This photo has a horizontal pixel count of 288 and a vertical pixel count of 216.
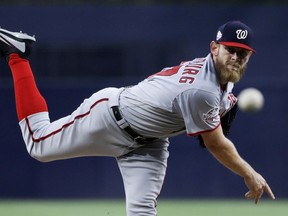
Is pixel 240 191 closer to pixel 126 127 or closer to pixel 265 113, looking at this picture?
pixel 265 113

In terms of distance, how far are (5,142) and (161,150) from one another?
6133mm

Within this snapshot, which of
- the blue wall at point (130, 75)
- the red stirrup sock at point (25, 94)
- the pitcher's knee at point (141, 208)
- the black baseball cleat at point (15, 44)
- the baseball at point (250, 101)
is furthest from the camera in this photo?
the blue wall at point (130, 75)

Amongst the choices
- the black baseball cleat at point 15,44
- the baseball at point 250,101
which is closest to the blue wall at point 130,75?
the baseball at point 250,101

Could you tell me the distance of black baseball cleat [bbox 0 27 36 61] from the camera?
6.54m

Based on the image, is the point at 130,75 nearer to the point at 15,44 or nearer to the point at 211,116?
the point at 15,44

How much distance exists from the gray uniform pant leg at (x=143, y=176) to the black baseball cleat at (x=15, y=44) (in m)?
1.22

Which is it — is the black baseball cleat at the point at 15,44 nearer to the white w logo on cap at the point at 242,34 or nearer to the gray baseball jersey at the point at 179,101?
the gray baseball jersey at the point at 179,101

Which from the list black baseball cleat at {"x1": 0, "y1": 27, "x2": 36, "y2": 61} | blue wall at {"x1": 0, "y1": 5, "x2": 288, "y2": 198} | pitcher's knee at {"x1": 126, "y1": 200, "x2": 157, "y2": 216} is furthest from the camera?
blue wall at {"x1": 0, "y1": 5, "x2": 288, "y2": 198}

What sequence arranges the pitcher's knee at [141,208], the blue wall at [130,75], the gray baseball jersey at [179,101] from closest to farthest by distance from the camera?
1. the gray baseball jersey at [179,101]
2. the pitcher's knee at [141,208]
3. the blue wall at [130,75]

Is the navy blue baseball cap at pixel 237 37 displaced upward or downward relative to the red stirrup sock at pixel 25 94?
upward

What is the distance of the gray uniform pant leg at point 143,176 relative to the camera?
19.5 feet

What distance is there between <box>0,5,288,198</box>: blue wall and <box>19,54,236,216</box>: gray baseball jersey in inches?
222

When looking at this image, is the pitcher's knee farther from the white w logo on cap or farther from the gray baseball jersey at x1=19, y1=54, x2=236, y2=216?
the white w logo on cap

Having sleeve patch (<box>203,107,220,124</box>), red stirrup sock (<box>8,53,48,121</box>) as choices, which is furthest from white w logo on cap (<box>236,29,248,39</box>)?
red stirrup sock (<box>8,53,48,121</box>)
